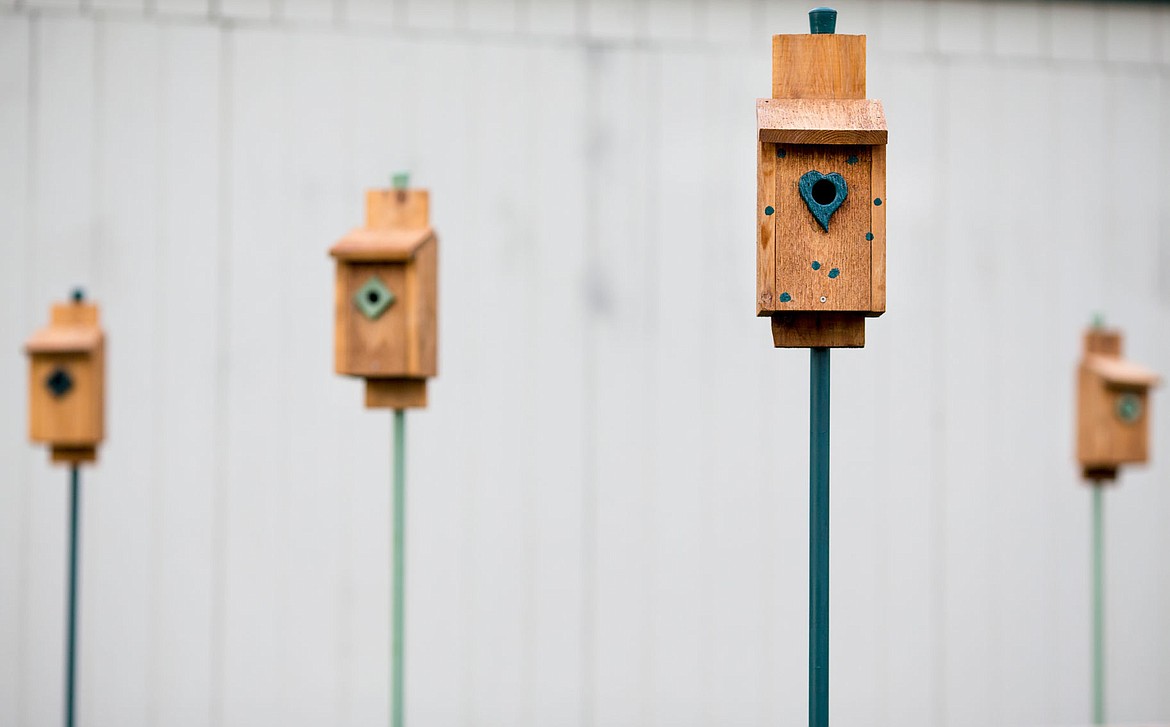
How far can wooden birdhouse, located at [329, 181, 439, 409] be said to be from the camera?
2.96m

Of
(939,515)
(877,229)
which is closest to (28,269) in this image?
(877,229)

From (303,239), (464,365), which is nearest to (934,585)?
(464,365)

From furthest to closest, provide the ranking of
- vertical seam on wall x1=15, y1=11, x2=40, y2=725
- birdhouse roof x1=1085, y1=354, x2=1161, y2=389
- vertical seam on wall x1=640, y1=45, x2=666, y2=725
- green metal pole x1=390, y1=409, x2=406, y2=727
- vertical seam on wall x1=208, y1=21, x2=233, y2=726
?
1. vertical seam on wall x1=640, y1=45, x2=666, y2=725
2. vertical seam on wall x1=208, y1=21, x2=233, y2=726
3. vertical seam on wall x1=15, y1=11, x2=40, y2=725
4. birdhouse roof x1=1085, y1=354, x2=1161, y2=389
5. green metal pole x1=390, y1=409, x2=406, y2=727

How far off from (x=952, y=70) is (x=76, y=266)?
3.51 m

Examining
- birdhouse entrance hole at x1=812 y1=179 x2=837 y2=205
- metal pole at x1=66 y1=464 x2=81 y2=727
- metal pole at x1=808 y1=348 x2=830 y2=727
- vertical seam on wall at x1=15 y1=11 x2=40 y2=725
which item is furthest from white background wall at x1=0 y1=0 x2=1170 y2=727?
metal pole at x1=808 y1=348 x2=830 y2=727

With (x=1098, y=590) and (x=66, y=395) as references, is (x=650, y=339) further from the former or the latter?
(x=66, y=395)

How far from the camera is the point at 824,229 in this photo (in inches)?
79.9

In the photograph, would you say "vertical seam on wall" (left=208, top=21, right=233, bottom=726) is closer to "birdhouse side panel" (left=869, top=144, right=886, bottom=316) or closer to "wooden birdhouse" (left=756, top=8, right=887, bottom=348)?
"wooden birdhouse" (left=756, top=8, right=887, bottom=348)

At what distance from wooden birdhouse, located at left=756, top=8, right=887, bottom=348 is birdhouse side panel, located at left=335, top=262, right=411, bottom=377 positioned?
1.21m

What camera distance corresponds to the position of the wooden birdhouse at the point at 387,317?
2.96m

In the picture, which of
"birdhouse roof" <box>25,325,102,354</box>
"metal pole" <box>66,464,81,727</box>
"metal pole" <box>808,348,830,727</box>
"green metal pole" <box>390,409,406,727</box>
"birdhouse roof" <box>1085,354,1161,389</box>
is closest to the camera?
"metal pole" <box>808,348,830,727</box>

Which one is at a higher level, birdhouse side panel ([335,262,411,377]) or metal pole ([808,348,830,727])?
birdhouse side panel ([335,262,411,377])

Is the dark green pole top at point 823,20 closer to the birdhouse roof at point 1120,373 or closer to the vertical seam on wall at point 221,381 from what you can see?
the birdhouse roof at point 1120,373

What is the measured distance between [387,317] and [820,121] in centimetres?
136
